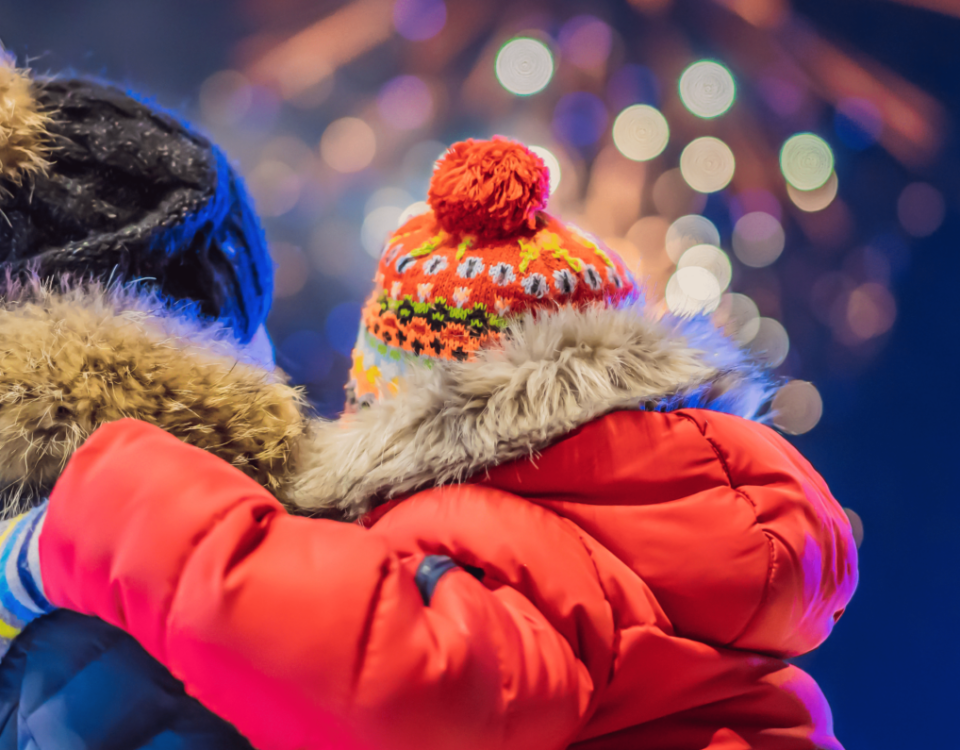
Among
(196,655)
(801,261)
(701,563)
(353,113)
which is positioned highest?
(801,261)

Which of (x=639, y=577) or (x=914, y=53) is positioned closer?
(x=639, y=577)

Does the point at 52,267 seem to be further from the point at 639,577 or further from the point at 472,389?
the point at 639,577

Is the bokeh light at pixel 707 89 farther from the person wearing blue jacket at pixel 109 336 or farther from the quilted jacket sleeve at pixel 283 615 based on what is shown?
the quilted jacket sleeve at pixel 283 615

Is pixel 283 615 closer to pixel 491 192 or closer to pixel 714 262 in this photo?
pixel 491 192

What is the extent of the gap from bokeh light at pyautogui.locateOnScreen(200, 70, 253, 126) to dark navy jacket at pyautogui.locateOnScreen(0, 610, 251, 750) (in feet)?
3.44

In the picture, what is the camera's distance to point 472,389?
1.44 ft

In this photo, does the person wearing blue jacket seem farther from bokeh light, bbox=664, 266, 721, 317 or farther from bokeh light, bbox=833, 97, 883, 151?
bokeh light, bbox=833, 97, 883, 151

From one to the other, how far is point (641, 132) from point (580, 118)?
0.42 ft

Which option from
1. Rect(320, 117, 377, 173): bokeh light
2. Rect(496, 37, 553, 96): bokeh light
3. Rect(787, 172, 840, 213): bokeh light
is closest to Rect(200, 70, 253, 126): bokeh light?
Rect(320, 117, 377, 173): bokeh light

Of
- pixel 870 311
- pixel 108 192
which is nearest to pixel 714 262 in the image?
pixel 870 311

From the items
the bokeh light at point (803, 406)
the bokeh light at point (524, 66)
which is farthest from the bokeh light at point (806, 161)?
the bokeh light at point (524, 66)

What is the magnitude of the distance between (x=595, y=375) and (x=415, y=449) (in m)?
0.14

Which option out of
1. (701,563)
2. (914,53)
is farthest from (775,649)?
(914,53)

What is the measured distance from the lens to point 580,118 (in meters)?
1.24
